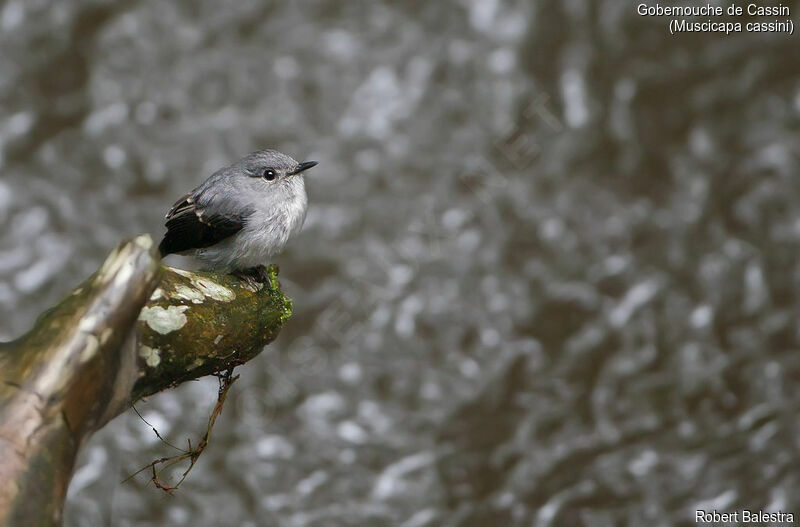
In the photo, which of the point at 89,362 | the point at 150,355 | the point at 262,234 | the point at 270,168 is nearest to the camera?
the point at 89,362

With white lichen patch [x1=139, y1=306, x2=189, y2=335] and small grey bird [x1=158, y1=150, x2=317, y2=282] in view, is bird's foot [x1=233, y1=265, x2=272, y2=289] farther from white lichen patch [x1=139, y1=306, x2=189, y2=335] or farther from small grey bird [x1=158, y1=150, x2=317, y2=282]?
white lichen patch [x1=139, y1=306, x2=189, y2=335]

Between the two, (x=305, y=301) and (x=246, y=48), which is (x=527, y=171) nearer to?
(x=305, y=301)

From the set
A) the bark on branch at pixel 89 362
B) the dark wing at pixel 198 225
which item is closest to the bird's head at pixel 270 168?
the dark wing at pixel 198 225

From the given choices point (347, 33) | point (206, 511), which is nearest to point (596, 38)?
point (347, 33)

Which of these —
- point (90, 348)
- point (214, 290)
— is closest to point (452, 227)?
point (214, 290)

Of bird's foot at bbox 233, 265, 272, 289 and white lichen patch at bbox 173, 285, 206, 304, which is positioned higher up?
bird's foot at bbox 233, 265, 272, 289

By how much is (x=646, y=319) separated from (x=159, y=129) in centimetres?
484

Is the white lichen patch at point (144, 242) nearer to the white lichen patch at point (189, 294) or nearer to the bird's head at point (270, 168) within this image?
the white lichen patch at point (189, 294)

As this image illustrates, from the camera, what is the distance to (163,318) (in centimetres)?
231

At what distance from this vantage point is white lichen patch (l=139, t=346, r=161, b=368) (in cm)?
228

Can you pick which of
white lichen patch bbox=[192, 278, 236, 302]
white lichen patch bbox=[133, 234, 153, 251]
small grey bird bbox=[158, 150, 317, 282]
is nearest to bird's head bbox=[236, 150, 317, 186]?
small grey bird bbox=[158, 150, 317, 282]

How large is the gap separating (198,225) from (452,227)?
485 centimetres

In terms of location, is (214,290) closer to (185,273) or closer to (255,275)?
(185,273)

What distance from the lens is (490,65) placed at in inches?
317
